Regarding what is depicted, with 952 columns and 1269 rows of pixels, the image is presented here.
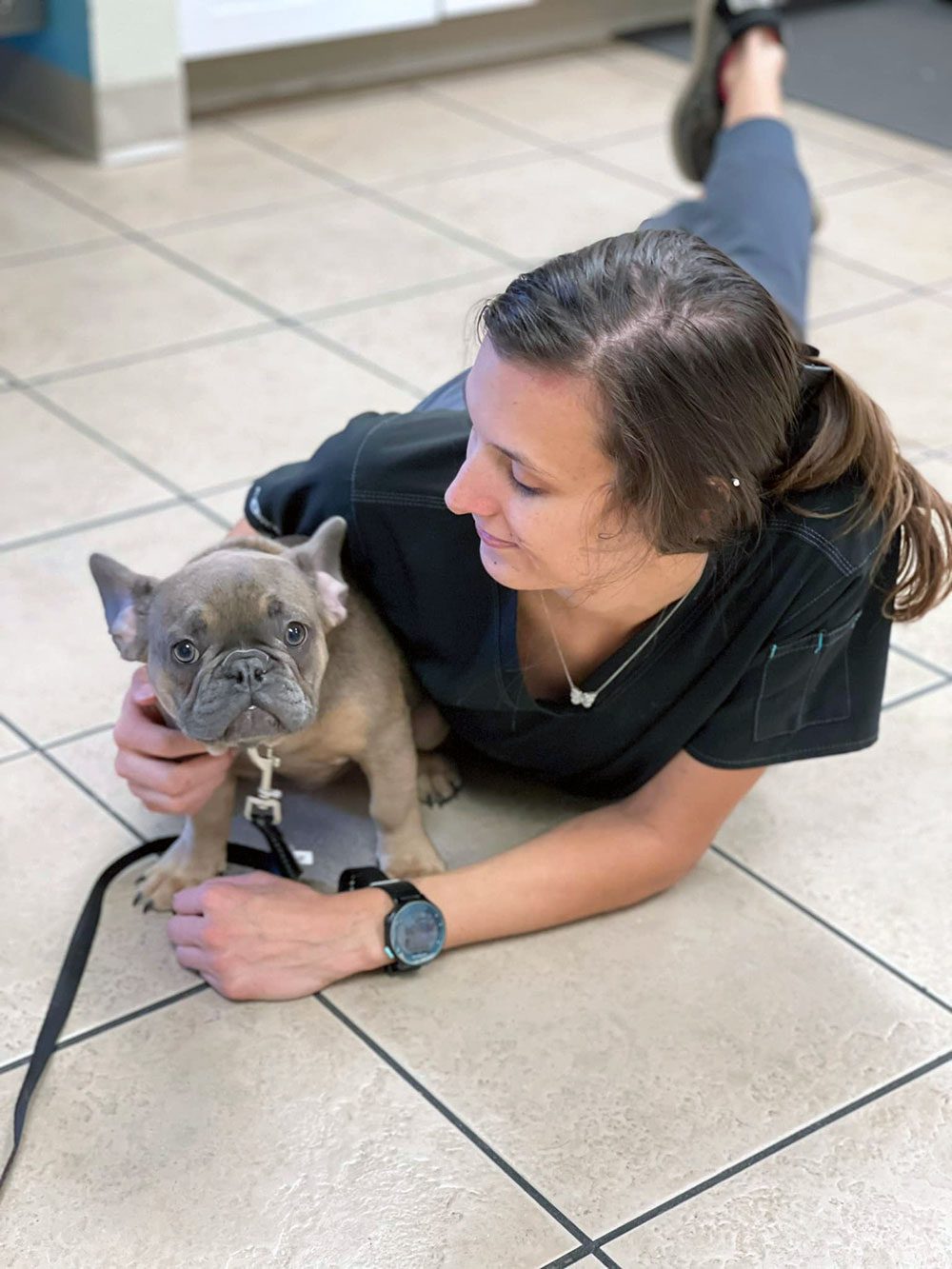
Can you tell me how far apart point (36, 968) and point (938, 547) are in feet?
3.02

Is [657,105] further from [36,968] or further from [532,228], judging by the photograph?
[36,968]

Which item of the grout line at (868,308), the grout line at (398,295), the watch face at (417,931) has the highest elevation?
the watch face at (417,931)

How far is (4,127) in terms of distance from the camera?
382cm

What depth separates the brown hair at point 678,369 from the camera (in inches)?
53.4

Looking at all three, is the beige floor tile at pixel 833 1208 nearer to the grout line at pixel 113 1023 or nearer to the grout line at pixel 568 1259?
the grout line at pixel 568 1259

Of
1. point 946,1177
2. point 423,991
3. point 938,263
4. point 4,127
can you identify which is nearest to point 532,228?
point 938,263

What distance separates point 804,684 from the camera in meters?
1.62

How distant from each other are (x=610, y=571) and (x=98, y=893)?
59 cm

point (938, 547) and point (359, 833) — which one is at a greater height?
point (938, 547)

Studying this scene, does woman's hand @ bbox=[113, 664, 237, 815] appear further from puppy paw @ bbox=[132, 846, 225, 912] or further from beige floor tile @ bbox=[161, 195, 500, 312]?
beige floor tile @ bbox=[161, 195, 500, 312]

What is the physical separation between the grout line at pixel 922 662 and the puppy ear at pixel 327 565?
0.87 meters

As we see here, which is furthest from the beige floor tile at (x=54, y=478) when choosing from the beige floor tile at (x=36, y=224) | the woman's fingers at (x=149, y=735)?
the woman's fingers at (x=149, y=735)

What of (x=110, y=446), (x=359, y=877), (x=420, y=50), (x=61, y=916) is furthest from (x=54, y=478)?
(x=420, y=50)

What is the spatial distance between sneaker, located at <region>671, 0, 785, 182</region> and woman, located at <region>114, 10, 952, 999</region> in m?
1.39
